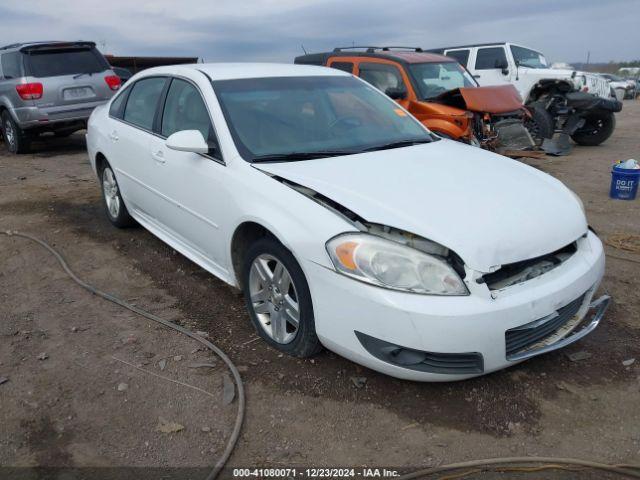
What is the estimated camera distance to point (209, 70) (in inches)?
154

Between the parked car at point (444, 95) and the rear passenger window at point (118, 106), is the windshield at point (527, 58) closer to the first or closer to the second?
the parked car at point (444, 95)

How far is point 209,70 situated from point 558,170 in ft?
20.5

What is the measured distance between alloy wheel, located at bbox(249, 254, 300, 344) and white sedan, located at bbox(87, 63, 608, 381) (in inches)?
0.4

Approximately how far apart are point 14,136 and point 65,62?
1736 mm

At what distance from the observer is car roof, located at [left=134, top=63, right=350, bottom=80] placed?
3.82 meters

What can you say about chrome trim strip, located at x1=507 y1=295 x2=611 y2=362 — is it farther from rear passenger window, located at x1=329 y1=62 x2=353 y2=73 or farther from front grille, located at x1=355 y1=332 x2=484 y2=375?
rear passenger window, located at x1=329 y1=62 x2=353 y2=73

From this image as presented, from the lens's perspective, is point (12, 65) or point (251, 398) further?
point (12, 65)

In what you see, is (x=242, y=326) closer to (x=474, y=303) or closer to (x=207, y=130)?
(x=207, y=130)

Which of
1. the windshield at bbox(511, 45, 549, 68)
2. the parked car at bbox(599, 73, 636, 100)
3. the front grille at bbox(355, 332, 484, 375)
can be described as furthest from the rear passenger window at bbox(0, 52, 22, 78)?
the parked car at bbox(599, 73, 636, 100)

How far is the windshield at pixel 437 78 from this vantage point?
7.63 meters

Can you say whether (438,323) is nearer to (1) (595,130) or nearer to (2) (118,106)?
(2) (118,106)

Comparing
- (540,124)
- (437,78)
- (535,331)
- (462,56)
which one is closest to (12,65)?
(437,78)

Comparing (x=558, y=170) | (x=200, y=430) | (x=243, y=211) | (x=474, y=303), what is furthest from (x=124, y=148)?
(x=558, y=170)

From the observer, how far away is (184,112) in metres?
3.86
